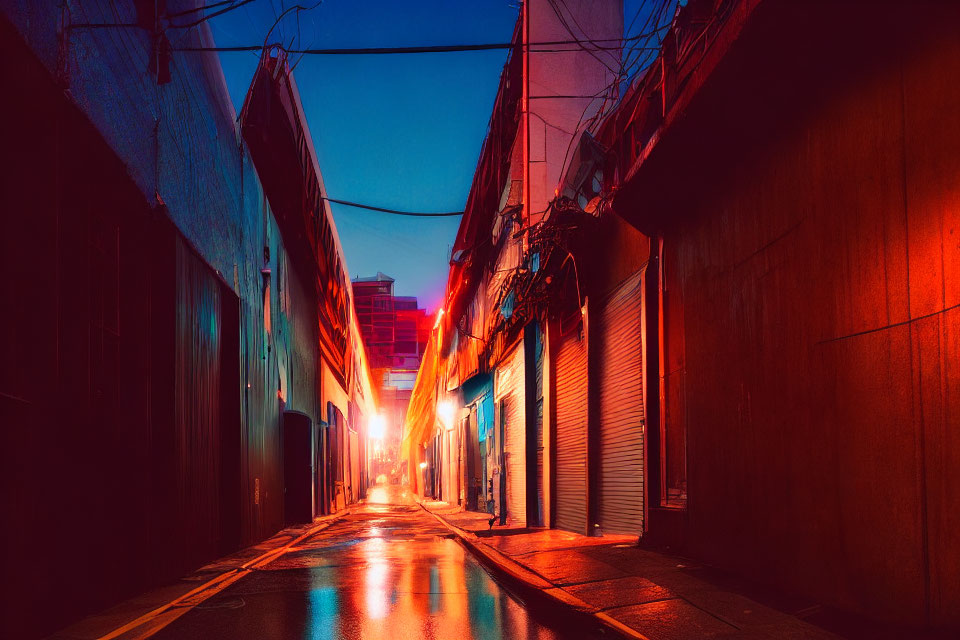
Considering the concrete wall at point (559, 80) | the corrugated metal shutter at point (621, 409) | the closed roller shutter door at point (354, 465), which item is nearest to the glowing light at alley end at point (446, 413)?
the closed roller shutter door at point (354, 465)

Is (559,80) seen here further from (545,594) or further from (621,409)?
(545,594)

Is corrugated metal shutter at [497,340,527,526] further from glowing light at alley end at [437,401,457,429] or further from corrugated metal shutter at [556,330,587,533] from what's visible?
glowing light at alley end at [437,401,457,429]

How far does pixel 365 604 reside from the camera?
23.4ft

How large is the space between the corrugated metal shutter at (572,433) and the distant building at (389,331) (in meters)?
40.2

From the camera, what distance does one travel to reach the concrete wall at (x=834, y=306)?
15.9 feet

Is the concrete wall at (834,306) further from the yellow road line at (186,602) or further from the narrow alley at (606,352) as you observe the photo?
the yellow road line at (186,602)

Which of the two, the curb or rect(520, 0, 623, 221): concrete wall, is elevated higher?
rect(520, 0, 623, 221): concrete wall

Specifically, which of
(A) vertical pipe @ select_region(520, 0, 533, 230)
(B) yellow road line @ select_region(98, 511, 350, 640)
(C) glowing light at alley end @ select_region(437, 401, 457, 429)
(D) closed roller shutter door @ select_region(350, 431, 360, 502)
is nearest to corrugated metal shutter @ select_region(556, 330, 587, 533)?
(A) vertical pipe @ select_region(520, 0, 533, 230)

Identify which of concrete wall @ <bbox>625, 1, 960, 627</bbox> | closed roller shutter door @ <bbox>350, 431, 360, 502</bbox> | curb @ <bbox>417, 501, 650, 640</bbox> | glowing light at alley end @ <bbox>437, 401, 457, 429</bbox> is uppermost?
concrete wall @ <bbox>625, 1, 960, 627</bbox>

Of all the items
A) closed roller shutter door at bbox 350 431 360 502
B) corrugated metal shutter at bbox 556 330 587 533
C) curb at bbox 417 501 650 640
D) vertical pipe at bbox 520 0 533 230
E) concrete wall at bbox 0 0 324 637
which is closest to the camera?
concrete wall at bbox 0 0 324 637

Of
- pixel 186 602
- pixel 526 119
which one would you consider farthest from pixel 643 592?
pixel 526 119

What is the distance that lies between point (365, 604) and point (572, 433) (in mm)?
8103

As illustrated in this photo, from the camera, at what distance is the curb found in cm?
602

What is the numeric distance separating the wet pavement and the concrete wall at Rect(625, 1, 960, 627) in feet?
7.21
